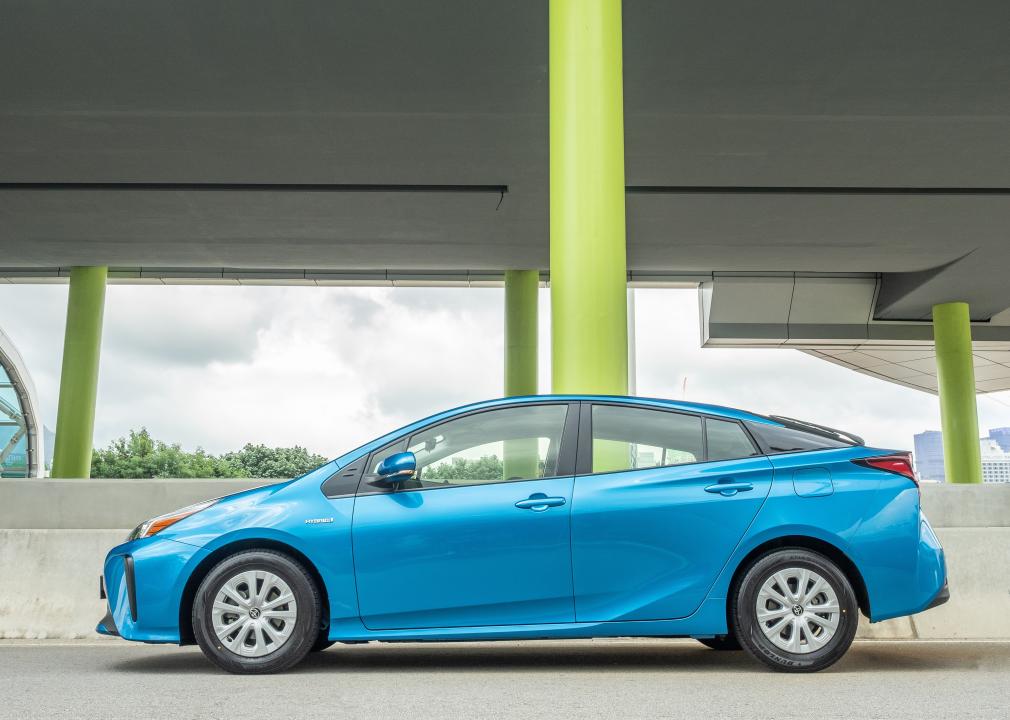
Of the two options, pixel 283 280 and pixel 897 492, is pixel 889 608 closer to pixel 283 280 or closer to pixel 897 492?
pixel 897 492

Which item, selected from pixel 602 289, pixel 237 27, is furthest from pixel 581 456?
pixel 237 27

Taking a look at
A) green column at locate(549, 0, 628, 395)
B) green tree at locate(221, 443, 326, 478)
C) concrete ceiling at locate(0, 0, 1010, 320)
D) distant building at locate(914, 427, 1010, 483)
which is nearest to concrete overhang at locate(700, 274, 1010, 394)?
distant building at locate(914, 427, 1010, 483)

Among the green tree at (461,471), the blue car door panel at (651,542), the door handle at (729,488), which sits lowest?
the blue car door panel at (651,542)

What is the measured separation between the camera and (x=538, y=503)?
5383 mm

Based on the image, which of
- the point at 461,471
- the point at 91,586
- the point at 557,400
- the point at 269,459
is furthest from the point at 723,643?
the point at 269,459

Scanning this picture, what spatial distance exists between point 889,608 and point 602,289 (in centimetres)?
319

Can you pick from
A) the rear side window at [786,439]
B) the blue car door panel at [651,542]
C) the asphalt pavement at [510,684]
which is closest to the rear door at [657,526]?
the blue car door panel at [651,542]

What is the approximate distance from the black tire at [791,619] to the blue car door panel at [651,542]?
0.70ft

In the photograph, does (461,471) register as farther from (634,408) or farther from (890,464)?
(890,464)

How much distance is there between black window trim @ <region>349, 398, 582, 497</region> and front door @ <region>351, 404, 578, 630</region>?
2 cm

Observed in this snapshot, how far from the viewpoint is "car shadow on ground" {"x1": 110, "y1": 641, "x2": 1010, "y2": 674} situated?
18.4 feet

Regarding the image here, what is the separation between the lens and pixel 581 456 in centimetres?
562

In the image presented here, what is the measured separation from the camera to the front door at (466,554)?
530cm

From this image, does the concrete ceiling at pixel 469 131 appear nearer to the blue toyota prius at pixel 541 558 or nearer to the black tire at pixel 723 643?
the blue toyota prius at pixel 541 558
